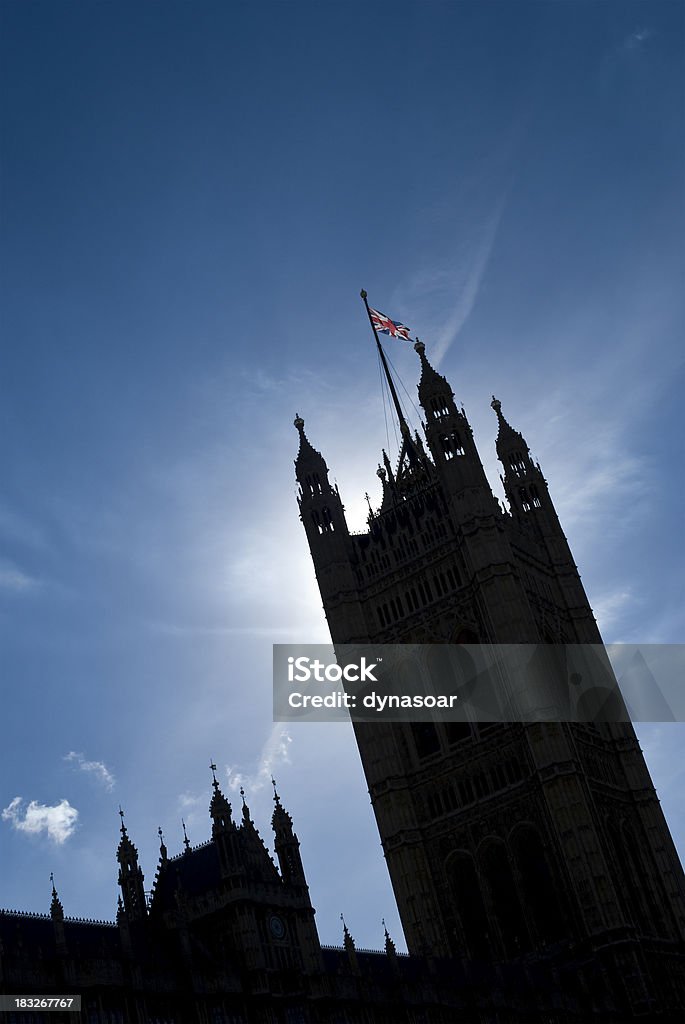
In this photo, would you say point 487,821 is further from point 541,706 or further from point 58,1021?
point 58,1021

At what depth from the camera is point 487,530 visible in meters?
91.9

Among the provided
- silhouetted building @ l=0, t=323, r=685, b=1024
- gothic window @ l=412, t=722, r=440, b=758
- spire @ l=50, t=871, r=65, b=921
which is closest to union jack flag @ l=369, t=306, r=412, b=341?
silhouetted building @ l=0, t=323, r=685, b=1024

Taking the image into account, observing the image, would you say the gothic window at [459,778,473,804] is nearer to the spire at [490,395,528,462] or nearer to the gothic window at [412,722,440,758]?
the gothic window at [412,722,440,758]

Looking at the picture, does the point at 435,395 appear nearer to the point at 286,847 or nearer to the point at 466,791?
the point at 466,791

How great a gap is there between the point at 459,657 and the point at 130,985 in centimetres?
4627

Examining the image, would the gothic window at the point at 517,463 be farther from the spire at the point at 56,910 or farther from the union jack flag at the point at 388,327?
the spire at the point at 56,910

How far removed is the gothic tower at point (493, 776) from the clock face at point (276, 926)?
15.4 m

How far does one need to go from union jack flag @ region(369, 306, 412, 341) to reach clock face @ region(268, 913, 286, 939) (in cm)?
5678

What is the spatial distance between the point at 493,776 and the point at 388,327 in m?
38.9

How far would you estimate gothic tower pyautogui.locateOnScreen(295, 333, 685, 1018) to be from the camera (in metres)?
79.1

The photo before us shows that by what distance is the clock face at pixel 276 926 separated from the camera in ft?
193

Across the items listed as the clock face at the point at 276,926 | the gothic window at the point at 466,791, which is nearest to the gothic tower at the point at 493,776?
the gothic window at the point at 466,791

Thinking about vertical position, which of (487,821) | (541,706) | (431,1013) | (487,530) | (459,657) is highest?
(487,530)

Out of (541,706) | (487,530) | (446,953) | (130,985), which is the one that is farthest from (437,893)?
(130,985)
